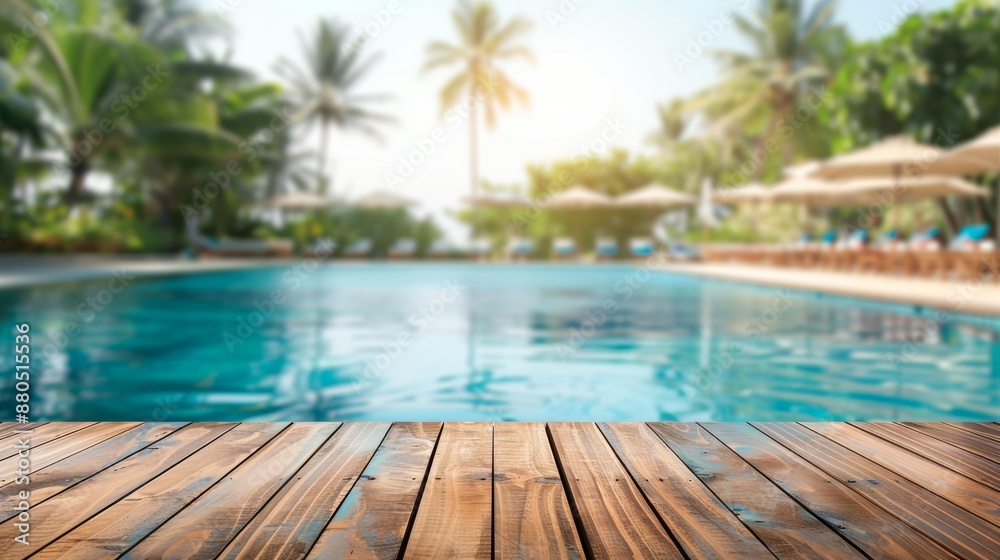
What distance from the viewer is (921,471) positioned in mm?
2113

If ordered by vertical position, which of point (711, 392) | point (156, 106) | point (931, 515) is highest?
point (156, 106)

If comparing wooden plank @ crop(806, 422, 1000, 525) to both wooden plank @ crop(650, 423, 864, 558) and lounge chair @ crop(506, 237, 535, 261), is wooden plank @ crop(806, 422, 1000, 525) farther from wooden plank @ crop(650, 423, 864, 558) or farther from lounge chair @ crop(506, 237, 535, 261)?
lounge chair @ crop(506, 237, 535, 261)

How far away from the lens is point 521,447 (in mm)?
2326

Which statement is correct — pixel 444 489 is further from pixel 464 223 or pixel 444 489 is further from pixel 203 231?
pixel 464 223

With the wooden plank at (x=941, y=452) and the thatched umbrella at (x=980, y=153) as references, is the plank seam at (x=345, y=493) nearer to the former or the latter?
the wooden plank at (x=941, y=452)

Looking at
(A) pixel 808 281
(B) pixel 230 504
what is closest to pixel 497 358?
(B) pixel 230 504

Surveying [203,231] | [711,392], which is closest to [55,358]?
[711,392]

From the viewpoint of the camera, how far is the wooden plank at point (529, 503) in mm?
1591

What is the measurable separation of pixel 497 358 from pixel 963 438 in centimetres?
416

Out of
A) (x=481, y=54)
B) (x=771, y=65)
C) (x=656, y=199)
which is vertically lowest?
(x=656, y=199)

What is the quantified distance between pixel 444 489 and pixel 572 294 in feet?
35.0

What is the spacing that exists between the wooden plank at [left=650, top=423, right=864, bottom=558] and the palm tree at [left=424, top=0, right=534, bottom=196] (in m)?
26.7

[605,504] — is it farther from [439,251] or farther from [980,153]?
[439,251]

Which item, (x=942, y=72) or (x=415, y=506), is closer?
(x=415, y=506)
